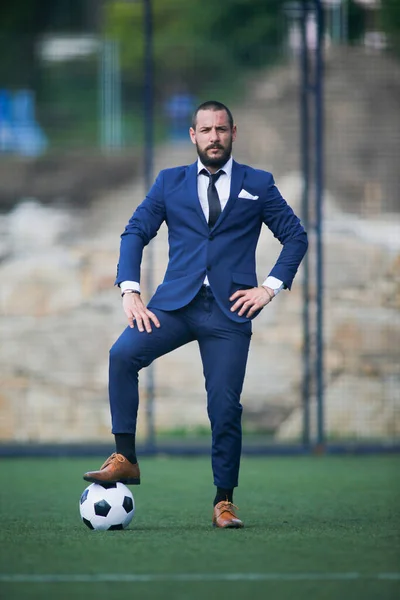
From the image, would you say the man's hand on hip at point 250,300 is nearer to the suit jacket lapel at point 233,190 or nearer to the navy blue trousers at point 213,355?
the navy blue trousers at point 213,355

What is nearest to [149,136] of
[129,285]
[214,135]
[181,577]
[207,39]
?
[207,39]

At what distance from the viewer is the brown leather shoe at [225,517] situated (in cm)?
484

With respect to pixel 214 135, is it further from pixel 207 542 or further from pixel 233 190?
pixel 207 542

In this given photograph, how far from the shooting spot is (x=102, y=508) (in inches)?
186

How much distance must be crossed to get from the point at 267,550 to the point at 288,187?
15.0ft

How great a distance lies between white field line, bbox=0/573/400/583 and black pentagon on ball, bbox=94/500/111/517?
1.00m

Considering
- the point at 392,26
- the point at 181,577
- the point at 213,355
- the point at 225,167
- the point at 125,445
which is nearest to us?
the point at 181,577

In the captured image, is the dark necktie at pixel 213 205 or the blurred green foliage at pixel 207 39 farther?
the blurred green foliage at pixel 207 39

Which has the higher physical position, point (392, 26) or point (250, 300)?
point (392, 26)

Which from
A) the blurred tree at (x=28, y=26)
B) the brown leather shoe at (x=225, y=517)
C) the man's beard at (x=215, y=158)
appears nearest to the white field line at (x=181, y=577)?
the brown leather shoe at (x=225, y=517)

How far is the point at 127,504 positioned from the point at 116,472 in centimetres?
13

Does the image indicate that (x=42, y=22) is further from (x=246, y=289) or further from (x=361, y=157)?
(x=246, y=289)

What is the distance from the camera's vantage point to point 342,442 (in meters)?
8.42

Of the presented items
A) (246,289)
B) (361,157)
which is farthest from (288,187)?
(246,289)
